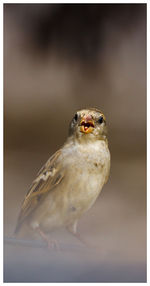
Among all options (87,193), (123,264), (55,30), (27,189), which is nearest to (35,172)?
(27,189)

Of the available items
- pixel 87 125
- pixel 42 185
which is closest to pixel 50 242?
pixel 42 185

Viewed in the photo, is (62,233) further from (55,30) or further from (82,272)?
(55,30)

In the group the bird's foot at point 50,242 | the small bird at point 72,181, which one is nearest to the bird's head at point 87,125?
the small bird at point 72,181

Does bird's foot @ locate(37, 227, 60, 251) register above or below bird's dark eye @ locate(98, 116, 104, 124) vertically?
below

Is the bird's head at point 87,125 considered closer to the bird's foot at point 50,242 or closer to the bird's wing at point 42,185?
the bird's wing at point 42,185

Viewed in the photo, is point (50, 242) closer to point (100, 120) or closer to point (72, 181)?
point (72, 181)

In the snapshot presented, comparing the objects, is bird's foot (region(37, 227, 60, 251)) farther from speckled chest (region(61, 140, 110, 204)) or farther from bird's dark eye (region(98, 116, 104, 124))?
bird's dark eye (region(98, 116, 104, 124))

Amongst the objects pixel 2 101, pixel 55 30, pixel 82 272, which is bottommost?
pixel 82 272

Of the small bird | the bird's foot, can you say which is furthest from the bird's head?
the bird's foot

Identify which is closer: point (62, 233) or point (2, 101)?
point (62, 233)
